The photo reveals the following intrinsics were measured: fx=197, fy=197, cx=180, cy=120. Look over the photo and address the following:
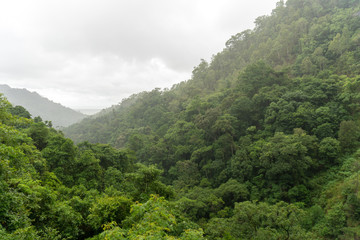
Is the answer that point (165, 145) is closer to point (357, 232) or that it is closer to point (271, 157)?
point (271, 157)

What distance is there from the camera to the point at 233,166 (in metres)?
21.4

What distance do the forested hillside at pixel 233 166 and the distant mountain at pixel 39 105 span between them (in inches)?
5230

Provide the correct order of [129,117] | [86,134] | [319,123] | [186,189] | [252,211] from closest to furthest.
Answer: [252,211] → [319,123] → [186,189] → [129,117] → [86,134]

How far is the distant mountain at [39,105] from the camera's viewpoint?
475 ft

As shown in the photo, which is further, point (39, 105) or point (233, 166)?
point (39, 105)

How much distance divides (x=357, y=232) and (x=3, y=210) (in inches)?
639

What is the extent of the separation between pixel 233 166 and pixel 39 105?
17495 centimetres

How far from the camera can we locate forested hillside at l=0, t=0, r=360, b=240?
673 cm

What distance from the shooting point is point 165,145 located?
3172 centimetres

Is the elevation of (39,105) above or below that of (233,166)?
above

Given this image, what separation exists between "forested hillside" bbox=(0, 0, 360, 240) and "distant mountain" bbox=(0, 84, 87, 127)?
436 ft

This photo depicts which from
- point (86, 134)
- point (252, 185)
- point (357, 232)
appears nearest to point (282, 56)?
point (252, 185)

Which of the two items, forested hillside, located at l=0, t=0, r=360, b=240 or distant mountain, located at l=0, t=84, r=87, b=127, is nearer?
forested hillside, located at l=0, t=0, r=360, b=240

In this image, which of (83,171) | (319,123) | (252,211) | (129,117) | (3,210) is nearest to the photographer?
(3,210)
